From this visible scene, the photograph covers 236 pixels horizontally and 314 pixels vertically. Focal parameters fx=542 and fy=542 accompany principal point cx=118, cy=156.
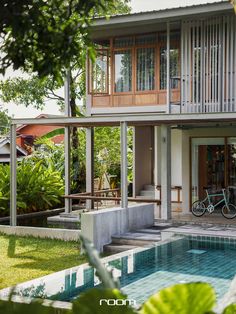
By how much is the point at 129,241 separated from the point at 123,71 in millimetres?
6554

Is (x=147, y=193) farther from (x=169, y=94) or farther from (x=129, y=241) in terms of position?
(x=129, y=241)

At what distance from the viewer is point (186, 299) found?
1.06m

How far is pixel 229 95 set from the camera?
15352mm

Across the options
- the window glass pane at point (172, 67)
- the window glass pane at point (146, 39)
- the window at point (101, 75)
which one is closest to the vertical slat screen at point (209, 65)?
the window glass pane at point (172, 67)

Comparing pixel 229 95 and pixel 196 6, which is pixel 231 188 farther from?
pixel 196 6

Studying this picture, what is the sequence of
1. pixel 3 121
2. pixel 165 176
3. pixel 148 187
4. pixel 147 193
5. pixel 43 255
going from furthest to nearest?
pixel 3 121 → pixel 148 187 → pixel 147 193 → pixel 165 176 → pixel 43 255

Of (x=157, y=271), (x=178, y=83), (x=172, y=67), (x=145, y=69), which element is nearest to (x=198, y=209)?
(x=178, y=83)

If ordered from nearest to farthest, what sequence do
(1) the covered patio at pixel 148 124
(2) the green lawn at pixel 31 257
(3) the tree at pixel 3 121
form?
(2) the green lawn at pixel 31 257 < (1) the covered patio at pixel 148 124 < (3) the tree at pixel 3 121

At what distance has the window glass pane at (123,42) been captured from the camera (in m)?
17.5

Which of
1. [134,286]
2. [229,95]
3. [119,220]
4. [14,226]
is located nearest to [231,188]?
[229,95]

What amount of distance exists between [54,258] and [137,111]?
6.66m

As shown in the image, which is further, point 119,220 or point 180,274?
point 119,220

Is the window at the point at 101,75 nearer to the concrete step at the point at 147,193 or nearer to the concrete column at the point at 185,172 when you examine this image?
the concrete column at the point at 185,172

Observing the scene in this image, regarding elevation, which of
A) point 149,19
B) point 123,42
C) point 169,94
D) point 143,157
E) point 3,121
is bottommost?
point 143,157
